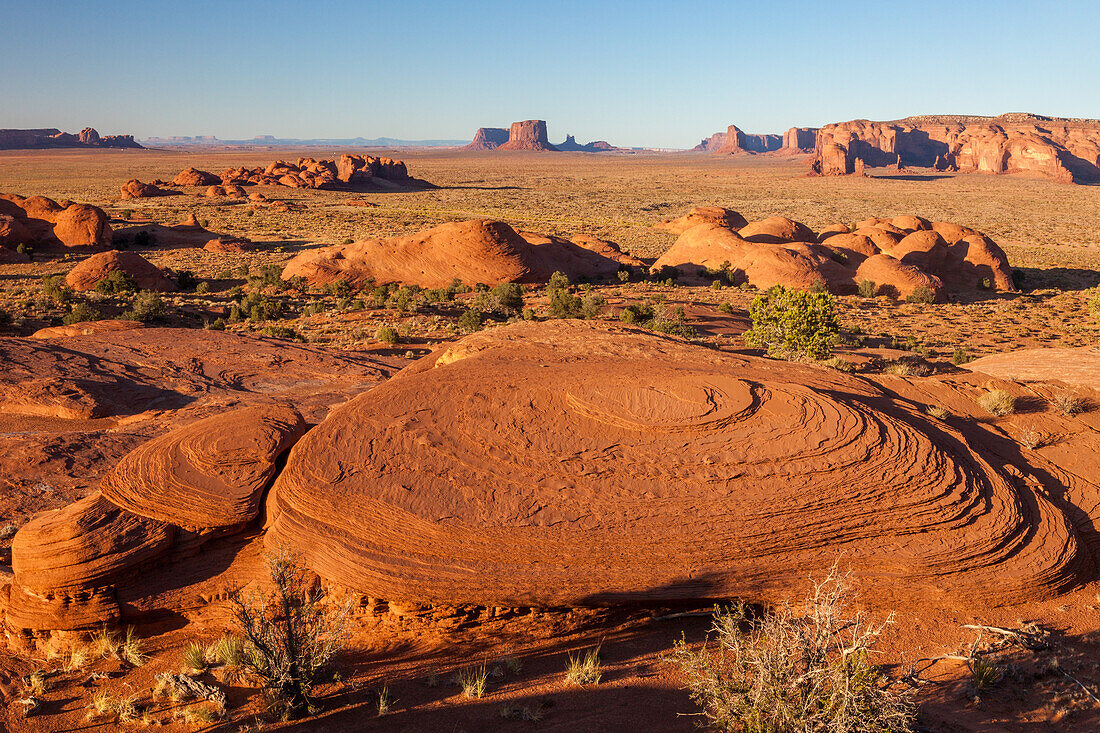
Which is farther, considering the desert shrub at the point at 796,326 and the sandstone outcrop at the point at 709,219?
the sandstone outcrop at the point at 709,219

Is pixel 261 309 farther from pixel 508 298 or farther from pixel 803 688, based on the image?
pixel 803 688

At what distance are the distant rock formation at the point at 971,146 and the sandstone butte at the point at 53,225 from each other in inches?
4840

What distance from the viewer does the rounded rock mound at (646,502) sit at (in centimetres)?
687

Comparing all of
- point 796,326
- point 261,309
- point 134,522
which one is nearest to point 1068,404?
point 796,326

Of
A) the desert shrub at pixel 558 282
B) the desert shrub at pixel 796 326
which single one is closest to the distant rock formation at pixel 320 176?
the desert shrub at pixel 558 282

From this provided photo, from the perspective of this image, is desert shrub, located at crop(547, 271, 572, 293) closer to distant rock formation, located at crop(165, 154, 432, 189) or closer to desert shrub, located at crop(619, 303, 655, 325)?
desert shrub, located at crop(619, 303, 655, 325)

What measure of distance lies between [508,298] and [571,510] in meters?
22.1

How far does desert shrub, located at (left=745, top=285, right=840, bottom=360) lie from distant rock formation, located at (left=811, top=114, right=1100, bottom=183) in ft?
403

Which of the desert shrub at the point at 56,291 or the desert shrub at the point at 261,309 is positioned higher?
the desert shrub at the point at 56,291

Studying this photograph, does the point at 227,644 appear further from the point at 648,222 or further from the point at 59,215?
the point at 648,222

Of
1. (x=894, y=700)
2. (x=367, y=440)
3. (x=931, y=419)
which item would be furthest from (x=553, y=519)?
(x=931, y=419)

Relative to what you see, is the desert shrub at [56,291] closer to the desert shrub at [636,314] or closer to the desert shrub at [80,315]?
the desert shrub at [80,315]

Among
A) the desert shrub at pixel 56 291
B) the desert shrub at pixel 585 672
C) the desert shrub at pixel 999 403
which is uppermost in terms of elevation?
the desert shrub at pixel 56 291

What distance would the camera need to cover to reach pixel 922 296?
105ft
